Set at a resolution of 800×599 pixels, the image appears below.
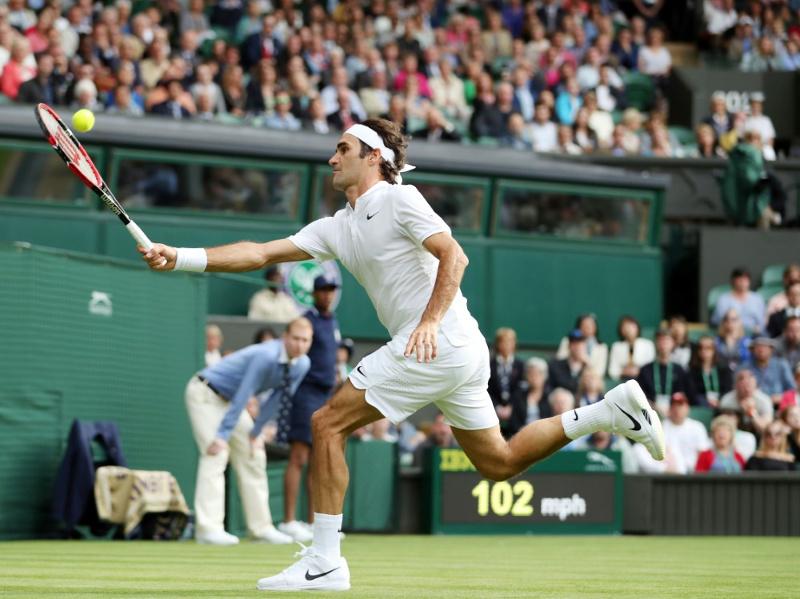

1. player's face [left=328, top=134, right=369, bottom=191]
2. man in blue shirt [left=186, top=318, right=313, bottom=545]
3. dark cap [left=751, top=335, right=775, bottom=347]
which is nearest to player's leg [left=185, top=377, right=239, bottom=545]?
man in blue shirt [left=186, top=318, right=313, bottom=545]

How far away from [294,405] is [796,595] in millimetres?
6553

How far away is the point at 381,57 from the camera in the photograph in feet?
75.5

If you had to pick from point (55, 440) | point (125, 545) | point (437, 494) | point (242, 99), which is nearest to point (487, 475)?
point (125, 545)

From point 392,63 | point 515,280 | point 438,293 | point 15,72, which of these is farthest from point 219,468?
point 392,63

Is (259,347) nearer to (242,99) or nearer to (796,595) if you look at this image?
(796,595)

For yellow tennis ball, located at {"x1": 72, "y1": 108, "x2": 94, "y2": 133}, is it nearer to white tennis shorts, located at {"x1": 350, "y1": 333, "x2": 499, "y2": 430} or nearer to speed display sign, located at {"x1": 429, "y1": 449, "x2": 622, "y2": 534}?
white tennis shorts, located at {"x1": 350, "y1": 333, "x2": 499, "y2": 430}

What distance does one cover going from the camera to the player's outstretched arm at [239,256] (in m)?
7.50

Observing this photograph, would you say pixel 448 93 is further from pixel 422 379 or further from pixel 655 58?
pixel 422 379

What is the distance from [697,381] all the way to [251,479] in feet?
22.4

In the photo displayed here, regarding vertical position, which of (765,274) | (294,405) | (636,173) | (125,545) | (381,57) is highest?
(381,57)

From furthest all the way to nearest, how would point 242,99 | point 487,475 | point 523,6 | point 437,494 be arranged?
point 523,6 → point 242,99 → point 437,494 → point 487,475

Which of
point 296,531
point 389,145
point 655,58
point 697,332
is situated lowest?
point 296,531

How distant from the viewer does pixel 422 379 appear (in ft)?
24.3

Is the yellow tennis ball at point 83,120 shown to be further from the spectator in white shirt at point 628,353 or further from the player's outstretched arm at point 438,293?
the spectator in white shirt at point 628,353
